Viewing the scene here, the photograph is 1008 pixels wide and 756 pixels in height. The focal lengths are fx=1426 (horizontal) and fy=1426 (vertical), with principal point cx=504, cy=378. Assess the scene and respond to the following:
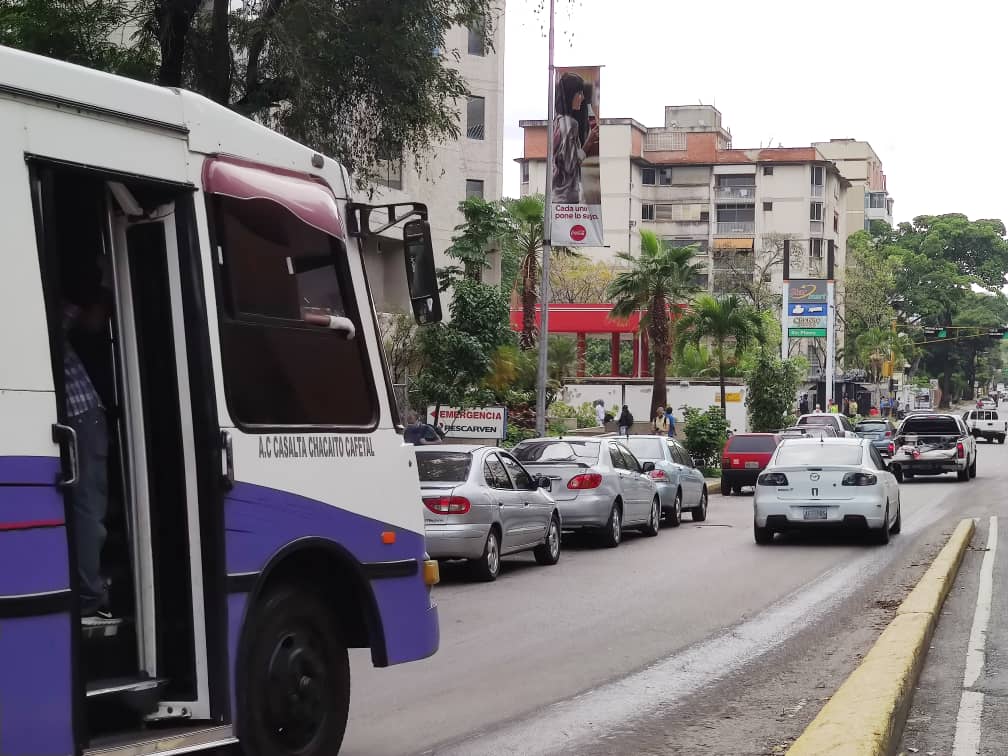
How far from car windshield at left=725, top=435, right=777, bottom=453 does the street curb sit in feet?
72.7

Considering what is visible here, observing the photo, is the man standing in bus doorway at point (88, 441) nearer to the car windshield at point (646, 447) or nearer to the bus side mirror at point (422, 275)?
the bus side mirror at point (422, 275)

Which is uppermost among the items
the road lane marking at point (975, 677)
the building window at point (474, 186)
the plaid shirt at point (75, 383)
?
the building window at point (474, 186)

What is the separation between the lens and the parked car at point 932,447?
38625 mm

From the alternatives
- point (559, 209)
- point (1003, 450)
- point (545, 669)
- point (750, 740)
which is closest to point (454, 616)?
point (545, 669)

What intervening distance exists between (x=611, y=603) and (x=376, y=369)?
7416mm

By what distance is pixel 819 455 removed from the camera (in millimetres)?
20656

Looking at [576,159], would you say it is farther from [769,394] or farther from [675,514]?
[769,394]

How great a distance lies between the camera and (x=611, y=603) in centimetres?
1415

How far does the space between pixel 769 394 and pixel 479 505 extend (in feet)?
131

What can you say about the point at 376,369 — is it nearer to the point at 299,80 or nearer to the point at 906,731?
the point at 906,731

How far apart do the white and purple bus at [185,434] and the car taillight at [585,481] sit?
12.8 m

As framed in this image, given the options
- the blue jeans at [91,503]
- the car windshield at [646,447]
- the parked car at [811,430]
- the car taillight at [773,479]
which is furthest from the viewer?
the parked car at [811,430]

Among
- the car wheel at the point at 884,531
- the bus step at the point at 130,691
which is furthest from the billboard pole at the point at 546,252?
the bus step at the point at 130,691

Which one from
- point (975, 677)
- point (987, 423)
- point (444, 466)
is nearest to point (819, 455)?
point (444, 466)
